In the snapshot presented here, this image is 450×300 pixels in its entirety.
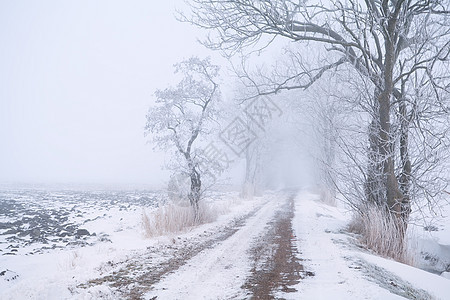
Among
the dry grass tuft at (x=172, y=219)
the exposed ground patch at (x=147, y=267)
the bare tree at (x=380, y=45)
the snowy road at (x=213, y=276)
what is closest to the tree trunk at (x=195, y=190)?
the dry grass tuft at (x=172, y=219)

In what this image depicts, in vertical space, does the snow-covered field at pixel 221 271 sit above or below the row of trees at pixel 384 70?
below

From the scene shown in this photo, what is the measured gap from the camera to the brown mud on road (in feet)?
12.1

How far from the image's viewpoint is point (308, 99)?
929 inches

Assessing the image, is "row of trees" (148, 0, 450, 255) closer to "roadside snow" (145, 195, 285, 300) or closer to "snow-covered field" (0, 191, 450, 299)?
"snow-covered field" (0, 191, 450, 299)

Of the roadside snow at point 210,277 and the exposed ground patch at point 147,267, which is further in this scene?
the exposed ground patch at point 147,267

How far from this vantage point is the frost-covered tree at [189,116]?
11773 mm

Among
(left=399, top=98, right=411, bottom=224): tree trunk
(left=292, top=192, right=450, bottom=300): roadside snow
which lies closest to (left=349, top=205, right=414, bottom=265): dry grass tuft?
(left=399, top=98, right=411, bottom=224): tree trunk

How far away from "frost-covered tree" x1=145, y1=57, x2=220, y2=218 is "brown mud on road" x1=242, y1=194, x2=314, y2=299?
16.4 ft

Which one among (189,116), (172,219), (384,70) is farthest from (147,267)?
(189,116)

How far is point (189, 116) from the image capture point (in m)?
12.2

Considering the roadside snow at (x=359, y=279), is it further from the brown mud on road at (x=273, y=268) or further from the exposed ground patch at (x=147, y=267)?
the exposed ground patch at (x=147, y=267)

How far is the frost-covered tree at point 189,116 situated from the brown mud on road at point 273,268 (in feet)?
16.4

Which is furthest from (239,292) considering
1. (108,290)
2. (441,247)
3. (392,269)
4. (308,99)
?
(308,99)

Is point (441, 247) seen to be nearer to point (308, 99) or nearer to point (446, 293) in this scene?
point (446, 293)
